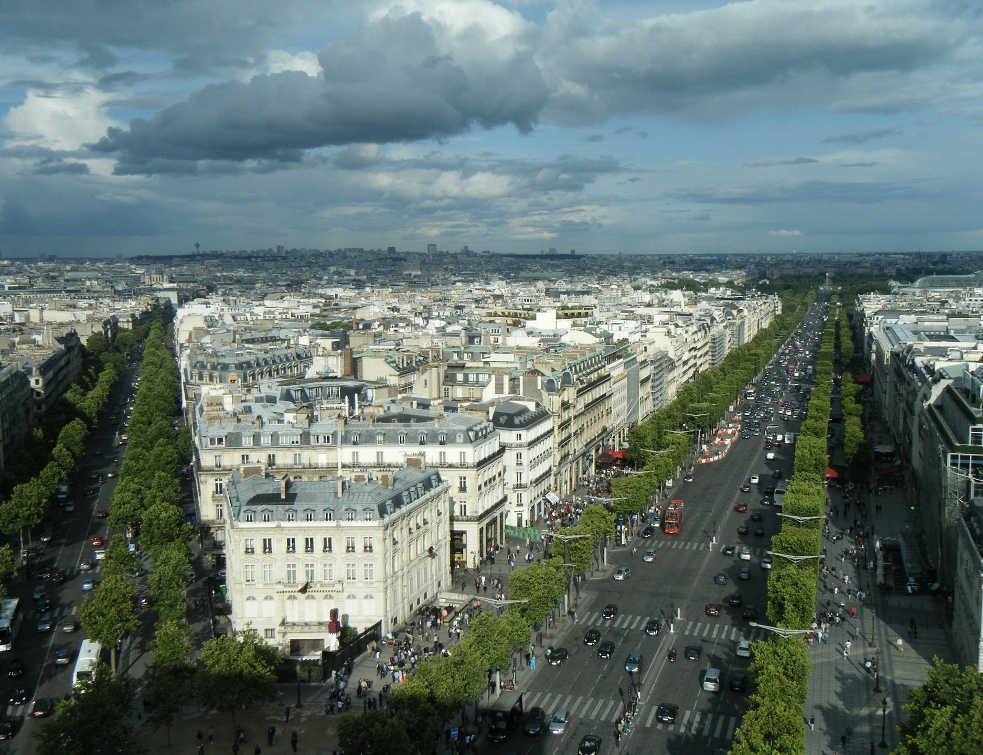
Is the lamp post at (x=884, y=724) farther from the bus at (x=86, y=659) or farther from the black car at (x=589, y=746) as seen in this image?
the bus at (x=86, y=659)

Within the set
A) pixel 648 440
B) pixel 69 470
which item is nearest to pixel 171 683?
pixel 69 470

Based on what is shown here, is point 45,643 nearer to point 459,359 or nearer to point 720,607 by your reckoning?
point 720,607

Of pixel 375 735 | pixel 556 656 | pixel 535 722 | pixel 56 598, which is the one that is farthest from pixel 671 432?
pixel 375 735

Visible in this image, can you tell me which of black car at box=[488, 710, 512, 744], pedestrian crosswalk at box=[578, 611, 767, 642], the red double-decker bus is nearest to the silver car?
black car at box=[488, 710, 512, 744]

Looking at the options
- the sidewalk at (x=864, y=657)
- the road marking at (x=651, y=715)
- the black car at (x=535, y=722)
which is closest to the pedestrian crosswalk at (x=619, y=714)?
the road marking at (x=651, y=715)

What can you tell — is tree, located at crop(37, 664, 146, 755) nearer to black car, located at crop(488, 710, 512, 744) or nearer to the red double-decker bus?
black car, located at crop(488, 710, 512, 744)

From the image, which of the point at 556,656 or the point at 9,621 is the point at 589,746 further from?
the point at 9,621
